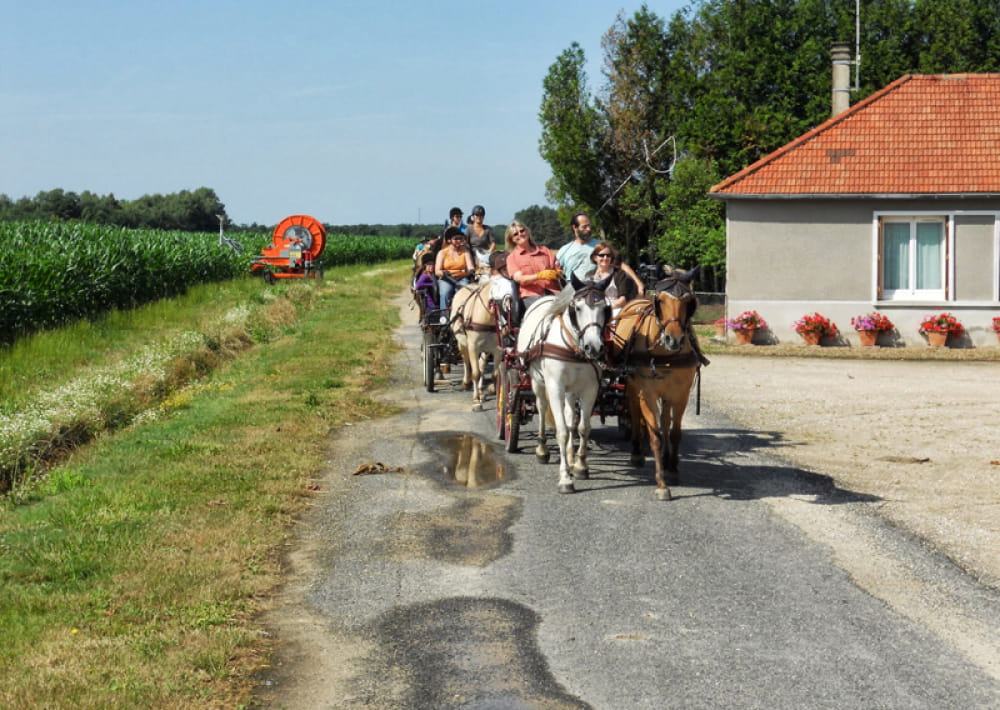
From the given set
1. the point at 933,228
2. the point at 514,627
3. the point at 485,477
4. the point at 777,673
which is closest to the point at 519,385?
the point at 485,477

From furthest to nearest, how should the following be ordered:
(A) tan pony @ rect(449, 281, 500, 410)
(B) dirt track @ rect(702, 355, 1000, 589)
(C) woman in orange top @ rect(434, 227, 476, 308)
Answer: (C) woman in orange top @ rect(434, 227, 476, 308) → (A) tan pony @ rect(449, 281, 500, 410) → (B) dirt track @ rect(702, 355, 1000, 589)

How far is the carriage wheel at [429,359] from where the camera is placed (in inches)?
674

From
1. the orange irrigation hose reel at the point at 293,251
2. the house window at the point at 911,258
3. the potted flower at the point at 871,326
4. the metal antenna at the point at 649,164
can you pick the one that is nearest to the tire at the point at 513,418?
the potted flower at the point at 871,326

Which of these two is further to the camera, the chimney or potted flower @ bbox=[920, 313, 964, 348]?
the chimney

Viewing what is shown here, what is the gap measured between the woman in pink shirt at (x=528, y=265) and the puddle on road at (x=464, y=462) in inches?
65.2

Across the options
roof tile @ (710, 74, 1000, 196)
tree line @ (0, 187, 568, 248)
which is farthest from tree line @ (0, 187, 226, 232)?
roof tile @ (710, 74, 1000, 196)

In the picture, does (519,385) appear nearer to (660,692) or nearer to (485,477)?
(485,477)

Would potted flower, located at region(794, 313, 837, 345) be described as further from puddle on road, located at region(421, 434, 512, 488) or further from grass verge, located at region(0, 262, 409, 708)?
puddle on road, located at region(421, 434, 512, 488)

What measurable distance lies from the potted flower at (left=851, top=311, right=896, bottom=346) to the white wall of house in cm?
18

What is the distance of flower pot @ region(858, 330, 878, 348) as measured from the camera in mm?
24609

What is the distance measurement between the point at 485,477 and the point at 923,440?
5.21 meters

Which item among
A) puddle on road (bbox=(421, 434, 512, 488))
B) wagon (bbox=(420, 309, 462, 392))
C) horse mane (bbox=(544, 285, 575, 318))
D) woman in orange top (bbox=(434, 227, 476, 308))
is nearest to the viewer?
horse mane (bbox=(544, 285, 575, 318))

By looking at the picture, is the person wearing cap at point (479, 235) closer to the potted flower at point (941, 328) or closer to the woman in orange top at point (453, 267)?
the woman in orange top at point (453, 267)

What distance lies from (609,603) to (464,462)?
16.0 ft
